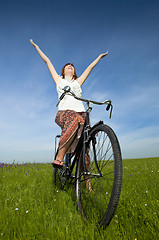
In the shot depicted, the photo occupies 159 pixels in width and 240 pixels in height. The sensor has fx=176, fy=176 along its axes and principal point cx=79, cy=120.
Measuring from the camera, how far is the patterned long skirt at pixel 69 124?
3601 mm

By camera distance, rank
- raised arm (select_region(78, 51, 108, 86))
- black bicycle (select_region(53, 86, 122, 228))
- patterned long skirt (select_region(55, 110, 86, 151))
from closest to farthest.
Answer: black bicycle (select_region(53, 86, 122, 228)) < patterned long skirt (select_region(55, 110, 86, 151)) < raised arm (select_region(78, 51, 108, 86))

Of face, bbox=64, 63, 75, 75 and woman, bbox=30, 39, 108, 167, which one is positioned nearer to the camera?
woman, bbox=30, 39, 108, 167

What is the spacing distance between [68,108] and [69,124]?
0.50 m

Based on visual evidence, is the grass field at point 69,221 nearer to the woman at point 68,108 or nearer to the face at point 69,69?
the woman at point 68,108

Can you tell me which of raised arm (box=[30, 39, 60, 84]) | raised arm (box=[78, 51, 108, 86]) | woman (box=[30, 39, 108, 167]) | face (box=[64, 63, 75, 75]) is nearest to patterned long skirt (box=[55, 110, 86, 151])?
woman (box=[30, 39, 108, 167])

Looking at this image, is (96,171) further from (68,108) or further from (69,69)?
(69,69)

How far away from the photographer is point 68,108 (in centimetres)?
405

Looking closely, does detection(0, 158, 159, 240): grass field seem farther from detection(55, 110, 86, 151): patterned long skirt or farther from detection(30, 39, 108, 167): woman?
detection(55, 110, 86, 151): patterned long skirt

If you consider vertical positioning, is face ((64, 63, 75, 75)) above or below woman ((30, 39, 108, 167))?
above

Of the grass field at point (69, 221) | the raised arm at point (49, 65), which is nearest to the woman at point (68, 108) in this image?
the raised arm at point (49, 65)

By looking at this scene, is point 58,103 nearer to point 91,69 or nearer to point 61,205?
point 91,69

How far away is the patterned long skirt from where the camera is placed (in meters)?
3.60

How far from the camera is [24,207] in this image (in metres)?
3.55

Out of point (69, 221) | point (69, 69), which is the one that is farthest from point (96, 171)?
point (69, 69)
